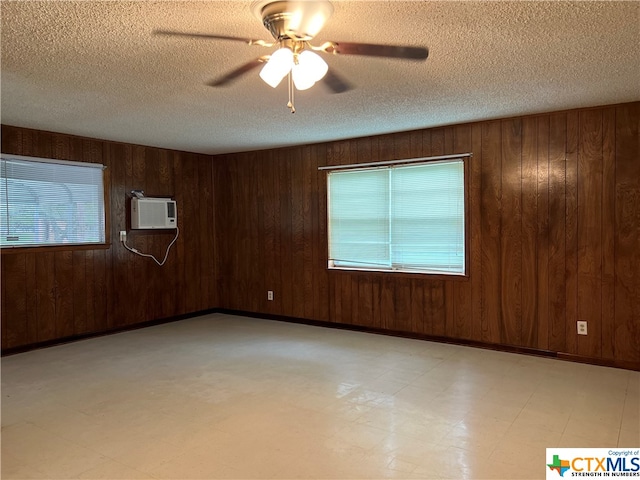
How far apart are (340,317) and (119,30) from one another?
12.7 feet

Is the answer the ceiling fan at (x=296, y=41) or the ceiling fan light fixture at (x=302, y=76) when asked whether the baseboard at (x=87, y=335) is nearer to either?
the ceiling fan at (x=296, y=41)

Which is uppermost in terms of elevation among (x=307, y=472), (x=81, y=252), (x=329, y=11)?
(x=329, y=11)

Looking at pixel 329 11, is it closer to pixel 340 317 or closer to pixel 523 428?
pixel 523 428

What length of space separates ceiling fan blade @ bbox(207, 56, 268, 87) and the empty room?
0.8 inches

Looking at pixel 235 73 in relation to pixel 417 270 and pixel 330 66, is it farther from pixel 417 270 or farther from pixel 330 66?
pixel 417 270

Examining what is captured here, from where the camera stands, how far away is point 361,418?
2818 mm

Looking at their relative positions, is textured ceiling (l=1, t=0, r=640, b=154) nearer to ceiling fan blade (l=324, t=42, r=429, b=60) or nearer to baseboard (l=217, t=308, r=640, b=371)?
ceiling fan blade (l=324, t=42, r=429, b=60)

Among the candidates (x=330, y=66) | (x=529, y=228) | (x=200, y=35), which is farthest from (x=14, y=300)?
(x=529, y=228)

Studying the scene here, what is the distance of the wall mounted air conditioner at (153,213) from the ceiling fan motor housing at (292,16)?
3767 millimetres

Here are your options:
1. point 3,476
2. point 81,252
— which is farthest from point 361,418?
point 81,252

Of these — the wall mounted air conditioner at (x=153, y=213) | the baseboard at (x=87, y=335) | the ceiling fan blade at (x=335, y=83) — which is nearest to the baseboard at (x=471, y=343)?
the baseboard at (x=87, y=335)

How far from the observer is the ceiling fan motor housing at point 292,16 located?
75.5 inches

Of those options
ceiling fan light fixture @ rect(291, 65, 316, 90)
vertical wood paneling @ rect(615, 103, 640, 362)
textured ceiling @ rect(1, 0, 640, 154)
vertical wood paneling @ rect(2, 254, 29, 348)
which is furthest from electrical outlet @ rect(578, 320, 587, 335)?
vertical wood paneling @ rect(2, 254, 29, 348)

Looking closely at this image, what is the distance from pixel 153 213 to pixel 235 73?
10.0 ft
